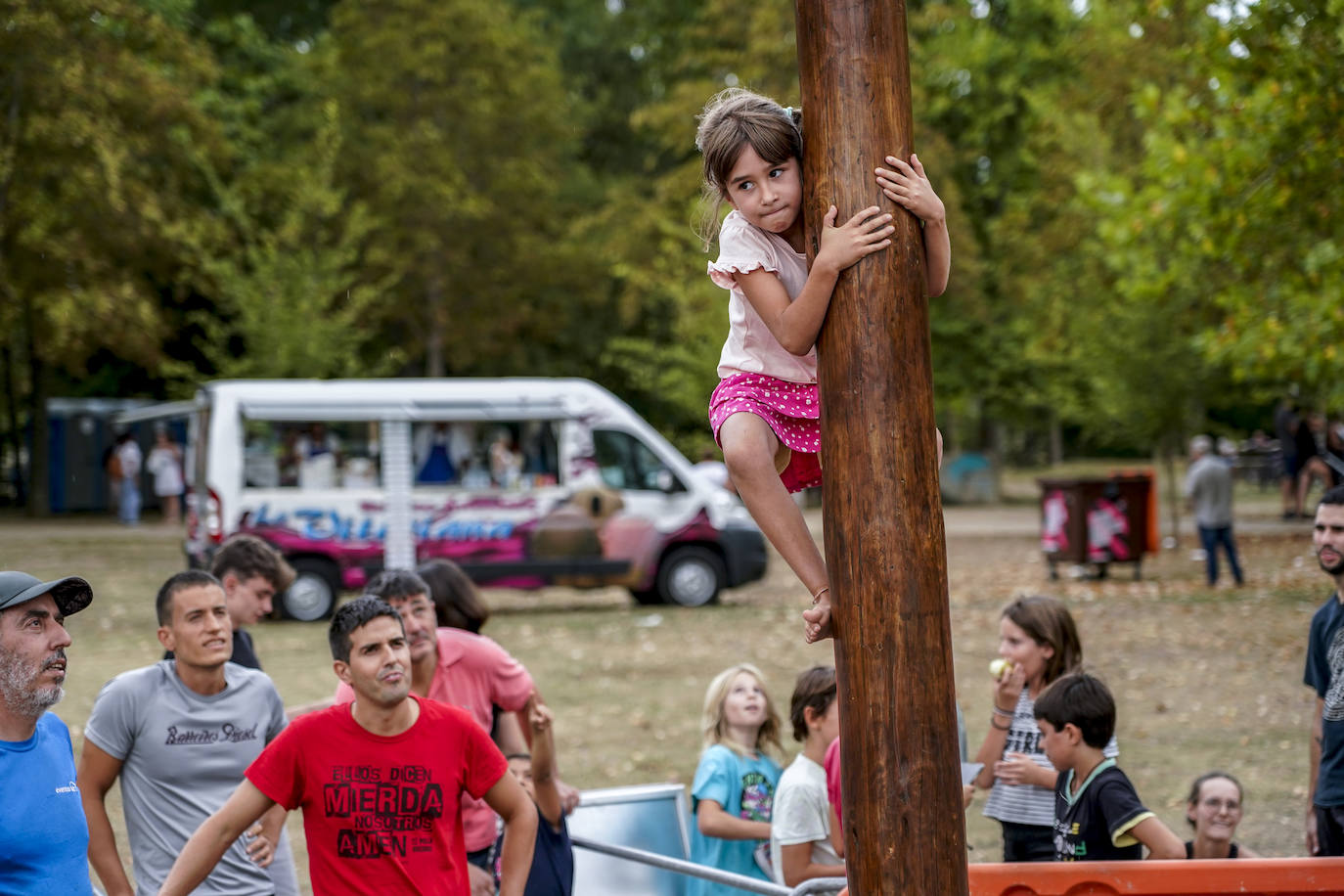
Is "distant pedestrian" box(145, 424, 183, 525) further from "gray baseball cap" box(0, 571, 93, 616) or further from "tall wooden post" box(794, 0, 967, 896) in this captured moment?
"tall wooden post" box(794, 0, 967, 896)

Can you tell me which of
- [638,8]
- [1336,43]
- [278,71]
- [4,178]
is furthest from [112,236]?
[1336,43]

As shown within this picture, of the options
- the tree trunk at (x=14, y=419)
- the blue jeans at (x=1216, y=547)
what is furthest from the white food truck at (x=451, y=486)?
the tree trunk at (x=14, y=419)

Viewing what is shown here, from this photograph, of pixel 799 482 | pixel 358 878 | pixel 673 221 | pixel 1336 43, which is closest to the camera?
pixel 799 482

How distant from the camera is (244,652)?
5.08 m

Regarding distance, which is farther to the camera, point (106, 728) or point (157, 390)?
point (157, 390)

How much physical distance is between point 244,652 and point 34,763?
1.80 m

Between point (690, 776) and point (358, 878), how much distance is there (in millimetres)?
5208

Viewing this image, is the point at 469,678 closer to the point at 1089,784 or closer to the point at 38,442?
the point at 1089,784

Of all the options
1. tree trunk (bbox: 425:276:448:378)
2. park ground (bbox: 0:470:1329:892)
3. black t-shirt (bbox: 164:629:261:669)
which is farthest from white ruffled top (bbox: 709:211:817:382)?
tree trunk (bbox: 425:276:448:378)

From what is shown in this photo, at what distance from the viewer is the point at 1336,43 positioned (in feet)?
35.3

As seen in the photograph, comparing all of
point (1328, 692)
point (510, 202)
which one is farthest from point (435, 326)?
point (1328, 692)

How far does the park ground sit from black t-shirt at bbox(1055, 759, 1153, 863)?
2873 mm

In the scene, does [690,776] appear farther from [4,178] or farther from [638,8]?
[638,8]

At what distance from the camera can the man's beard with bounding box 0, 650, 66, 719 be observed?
10.6 ft
